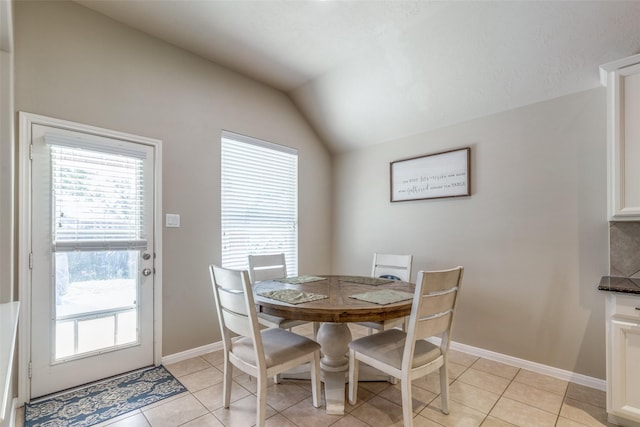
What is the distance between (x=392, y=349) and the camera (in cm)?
190

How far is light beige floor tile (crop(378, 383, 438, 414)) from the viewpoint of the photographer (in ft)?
6.73

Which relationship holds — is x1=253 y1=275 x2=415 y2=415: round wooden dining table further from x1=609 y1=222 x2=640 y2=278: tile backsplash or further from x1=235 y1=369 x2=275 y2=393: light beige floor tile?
x1=609 y1=222 x2=640 y2=278: tile backsplash

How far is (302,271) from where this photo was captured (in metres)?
3.84

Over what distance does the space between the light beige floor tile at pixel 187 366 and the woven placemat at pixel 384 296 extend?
159 cm

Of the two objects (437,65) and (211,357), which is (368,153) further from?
(211,357)

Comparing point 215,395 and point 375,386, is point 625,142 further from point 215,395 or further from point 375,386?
point 215,395

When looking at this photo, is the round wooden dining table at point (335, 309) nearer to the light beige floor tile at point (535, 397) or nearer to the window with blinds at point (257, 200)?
the window with blinds at point (257, 200)

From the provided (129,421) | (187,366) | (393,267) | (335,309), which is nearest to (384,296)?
(335,309)

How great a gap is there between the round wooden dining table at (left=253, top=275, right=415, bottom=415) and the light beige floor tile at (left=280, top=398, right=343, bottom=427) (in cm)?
5

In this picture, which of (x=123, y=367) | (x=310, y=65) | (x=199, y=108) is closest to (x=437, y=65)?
(x=310, y=65)

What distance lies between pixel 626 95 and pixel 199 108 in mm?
3286

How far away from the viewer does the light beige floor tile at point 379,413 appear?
1872 millimetres

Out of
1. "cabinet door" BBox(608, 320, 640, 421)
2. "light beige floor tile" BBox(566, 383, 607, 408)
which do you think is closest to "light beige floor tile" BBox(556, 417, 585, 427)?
"cabinet door" BBox(608, 320, 640, 421)

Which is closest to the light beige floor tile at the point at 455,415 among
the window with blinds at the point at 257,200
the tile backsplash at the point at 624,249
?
the tile backsplash at the point at 624,249
